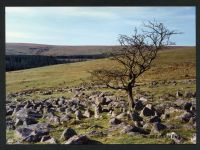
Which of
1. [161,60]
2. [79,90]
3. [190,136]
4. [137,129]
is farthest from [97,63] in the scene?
[190,136]

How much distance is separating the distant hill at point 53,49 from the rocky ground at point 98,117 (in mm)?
1172

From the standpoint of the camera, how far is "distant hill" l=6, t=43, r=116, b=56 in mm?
14648

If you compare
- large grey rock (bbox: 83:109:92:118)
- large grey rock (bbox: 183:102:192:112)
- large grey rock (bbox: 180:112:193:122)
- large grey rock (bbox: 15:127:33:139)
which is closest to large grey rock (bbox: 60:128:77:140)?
large grey rock (bbox: 15:127:33:139)

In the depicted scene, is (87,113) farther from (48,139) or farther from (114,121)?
(48,139)

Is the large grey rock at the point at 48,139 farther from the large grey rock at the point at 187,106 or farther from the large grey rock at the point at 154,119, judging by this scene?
the large grey rock at the point at 187,106

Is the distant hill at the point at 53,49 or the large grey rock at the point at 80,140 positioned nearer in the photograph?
the large grey rock at the point at 80,140

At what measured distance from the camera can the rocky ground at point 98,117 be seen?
39.6 feet

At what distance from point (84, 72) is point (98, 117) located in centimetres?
196

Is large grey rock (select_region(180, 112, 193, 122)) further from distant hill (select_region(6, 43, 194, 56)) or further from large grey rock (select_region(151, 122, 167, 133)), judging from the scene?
distant hill (select_region(6, 43, 194, 56))

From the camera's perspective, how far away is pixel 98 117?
13.6m

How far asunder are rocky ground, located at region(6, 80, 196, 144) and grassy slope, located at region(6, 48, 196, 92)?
0.98 feet

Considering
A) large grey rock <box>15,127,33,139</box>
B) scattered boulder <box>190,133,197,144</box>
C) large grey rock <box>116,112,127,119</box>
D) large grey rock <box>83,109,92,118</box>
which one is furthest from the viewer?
large grey rock <box>83,109,92,118</box>

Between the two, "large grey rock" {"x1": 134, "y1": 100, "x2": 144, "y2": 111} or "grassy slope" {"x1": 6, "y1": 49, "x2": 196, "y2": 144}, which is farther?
"large grey rock" {"x1": 134, "y1": 100, "x2": 144, "y2": 111}

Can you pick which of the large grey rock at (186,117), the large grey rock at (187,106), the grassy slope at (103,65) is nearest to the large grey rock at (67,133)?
the grassy slope at (103,65)
